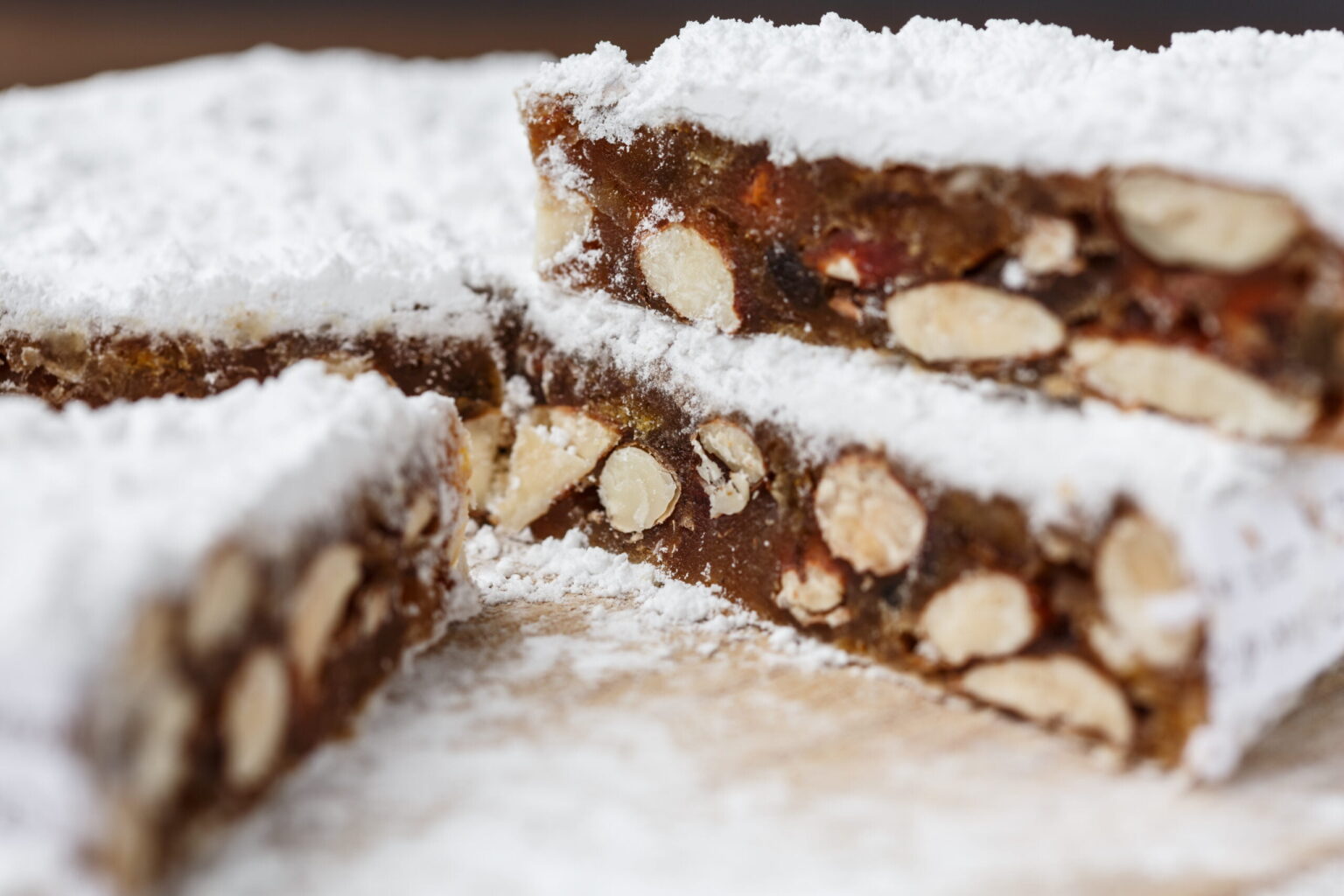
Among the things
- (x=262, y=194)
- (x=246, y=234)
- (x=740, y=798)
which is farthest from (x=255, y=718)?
(x=262, y=194)

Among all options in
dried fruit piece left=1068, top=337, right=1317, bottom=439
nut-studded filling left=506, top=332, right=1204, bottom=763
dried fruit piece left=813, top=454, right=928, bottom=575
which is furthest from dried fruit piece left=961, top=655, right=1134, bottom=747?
dried fruit piece left=1068, top=337, right=1317, bottom=439

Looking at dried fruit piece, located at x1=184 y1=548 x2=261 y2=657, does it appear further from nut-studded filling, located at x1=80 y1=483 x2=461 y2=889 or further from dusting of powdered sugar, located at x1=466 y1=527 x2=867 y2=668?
dusting of powdered sugar, located at x1=466 y1=527 x2=867 y2=668

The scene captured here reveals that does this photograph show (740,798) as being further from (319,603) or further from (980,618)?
(319,603)

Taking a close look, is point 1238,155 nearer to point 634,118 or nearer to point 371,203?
point 634,118

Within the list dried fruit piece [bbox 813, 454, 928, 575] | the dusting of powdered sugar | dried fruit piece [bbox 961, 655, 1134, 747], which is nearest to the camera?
dried fruit piece [bbox 961, 655, 1134, 747]

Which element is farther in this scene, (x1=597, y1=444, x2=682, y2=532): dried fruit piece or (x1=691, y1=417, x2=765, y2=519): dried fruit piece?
(x1=597, y1=444, x2=682, y2=532): dried fruit piece

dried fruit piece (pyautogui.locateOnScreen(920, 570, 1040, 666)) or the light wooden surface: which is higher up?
dried fruit piece (pyautogui.locateOnScreen(920, 570, 1040, 666))
